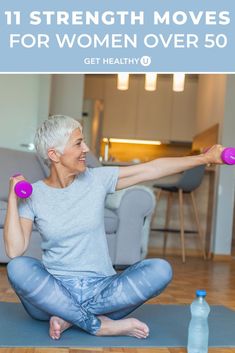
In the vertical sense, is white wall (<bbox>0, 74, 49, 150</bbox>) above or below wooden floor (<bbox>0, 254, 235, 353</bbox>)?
above

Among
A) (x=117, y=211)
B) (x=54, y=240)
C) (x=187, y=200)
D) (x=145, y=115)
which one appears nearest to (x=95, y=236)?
(x=54, y=240)

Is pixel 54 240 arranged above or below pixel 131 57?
below

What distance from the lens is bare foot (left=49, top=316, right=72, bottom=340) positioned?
5.82ft

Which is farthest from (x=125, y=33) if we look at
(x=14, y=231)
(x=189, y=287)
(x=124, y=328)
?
(x=189, y=287)

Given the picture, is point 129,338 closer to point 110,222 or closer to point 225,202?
point 110,222

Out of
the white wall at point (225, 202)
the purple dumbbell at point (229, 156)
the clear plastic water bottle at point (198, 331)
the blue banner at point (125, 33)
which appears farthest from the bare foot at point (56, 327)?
the white wall at point (225, 202)

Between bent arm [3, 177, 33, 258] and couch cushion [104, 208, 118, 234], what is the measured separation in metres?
1.88

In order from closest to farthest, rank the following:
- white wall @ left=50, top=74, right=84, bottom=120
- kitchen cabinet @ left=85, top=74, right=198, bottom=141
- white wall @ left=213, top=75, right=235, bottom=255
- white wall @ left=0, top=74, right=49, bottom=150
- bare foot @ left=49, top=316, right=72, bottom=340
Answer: bare foot @ left=49, top=316, right=72, bottom=340
white wall @ left=0, top=74, right=49, bottom=150
white wall @ left=213, top=75, right=235, bottom=255
white wall @ left=50, top=74, right=84, bottom=120
kitchen cabinet @ left=85, top=74, right=198, bottom=141

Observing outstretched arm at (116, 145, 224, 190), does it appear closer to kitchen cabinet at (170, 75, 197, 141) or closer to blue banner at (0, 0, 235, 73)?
blue banner at (0, 0, 235, 73)

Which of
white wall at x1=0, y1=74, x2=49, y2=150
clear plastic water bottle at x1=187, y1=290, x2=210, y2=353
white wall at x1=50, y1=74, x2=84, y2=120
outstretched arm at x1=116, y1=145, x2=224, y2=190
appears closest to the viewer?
clear plastic water bottle at x1=187, y1=290, x2=210, y2=353

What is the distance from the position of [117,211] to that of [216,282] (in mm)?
820

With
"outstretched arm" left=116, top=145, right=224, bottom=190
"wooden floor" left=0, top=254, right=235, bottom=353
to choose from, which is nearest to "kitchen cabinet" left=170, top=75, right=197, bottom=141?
"wooden floor" left=0, top=254, right=235, bottom=353

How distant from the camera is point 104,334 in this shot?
1856 mm

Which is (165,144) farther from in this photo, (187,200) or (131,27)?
(131,27)
